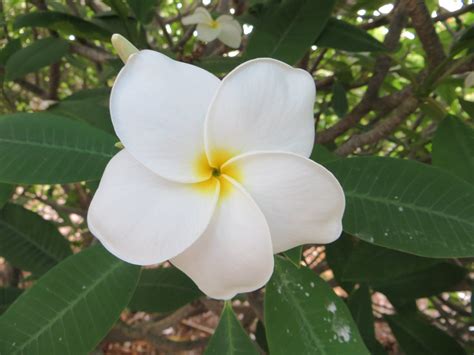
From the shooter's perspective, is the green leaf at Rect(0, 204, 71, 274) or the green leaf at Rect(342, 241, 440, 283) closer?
the green leaf at Rect(342, 241, 440, 283)

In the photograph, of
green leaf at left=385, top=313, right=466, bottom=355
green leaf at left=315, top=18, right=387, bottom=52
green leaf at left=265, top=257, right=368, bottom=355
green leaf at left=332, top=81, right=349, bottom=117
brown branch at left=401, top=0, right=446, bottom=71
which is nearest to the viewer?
green leaf at left=265, top=257, right=368, bottom=355

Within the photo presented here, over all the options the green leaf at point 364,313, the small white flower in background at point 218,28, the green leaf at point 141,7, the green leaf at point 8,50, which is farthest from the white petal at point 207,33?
the green leaf at point 364,313

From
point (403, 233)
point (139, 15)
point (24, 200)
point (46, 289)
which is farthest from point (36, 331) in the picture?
point (24, 200)

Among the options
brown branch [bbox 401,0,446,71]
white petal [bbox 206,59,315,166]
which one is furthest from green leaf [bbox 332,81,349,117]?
white petal [bbox 206,59,315,166]

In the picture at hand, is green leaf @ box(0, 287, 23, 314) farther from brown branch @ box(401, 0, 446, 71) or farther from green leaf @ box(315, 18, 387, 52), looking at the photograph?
brown branch @ box(401, 0, 446, 71)

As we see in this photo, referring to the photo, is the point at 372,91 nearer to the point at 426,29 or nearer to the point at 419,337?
the point at 426,29

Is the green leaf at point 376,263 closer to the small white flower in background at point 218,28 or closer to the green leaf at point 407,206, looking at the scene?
the green leaf at point 407,206

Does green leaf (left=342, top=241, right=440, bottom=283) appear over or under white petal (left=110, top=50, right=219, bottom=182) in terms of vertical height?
under
